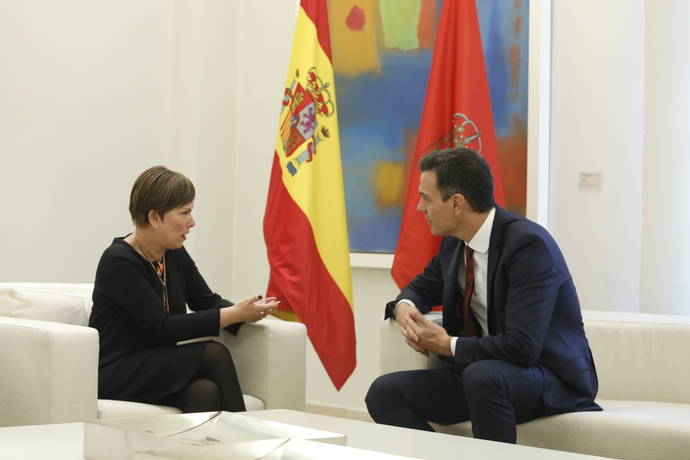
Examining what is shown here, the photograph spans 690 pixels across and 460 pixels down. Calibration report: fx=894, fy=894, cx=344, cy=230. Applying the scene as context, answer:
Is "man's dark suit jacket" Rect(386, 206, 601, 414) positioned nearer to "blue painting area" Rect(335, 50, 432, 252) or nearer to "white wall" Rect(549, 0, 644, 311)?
"white wall" Rect(549, 0, 644, 311)

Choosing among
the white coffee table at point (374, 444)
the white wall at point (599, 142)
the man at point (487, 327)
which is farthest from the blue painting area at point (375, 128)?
the white coffee table at point (374, 444)

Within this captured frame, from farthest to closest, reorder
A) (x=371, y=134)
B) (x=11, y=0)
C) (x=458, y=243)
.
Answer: (x=371, y=134), (x=11, y=0), (x=458, y=243)

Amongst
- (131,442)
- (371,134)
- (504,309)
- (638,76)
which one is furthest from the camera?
(371,134)

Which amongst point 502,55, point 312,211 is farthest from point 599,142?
point 312,211

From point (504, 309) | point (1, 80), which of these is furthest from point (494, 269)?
point (1, 80)

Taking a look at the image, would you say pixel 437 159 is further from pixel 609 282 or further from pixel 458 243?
pixel 609 282

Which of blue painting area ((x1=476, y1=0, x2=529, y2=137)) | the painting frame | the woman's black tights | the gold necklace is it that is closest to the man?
the woman's black tights

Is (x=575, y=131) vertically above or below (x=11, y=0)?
below

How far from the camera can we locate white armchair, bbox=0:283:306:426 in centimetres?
265

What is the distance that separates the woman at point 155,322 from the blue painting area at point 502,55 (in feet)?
6.49

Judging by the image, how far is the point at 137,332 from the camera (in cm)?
310

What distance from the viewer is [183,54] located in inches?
216

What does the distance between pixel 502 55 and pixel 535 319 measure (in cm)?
219

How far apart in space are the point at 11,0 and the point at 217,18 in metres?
1.37
